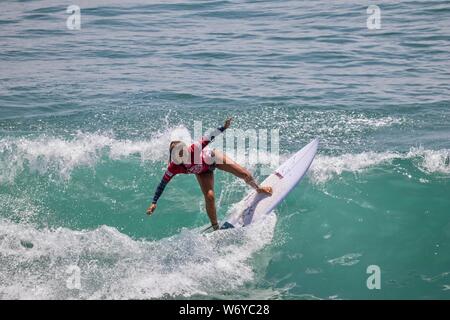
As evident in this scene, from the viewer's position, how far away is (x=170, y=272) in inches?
330

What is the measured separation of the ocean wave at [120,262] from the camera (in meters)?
8.09

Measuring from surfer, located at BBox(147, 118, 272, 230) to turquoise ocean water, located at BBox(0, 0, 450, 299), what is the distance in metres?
0.66

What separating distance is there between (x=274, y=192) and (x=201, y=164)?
1498 millimetres

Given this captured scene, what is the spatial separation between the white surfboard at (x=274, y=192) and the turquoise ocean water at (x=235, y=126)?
0.23 m

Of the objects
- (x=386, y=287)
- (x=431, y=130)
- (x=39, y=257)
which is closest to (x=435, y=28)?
(x=431, y=130)

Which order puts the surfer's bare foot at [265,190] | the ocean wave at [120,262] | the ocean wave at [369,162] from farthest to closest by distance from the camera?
the ocean wave at [369,162]
the surfer's bare foot at [265,190]
the ocean wave at [120,262]

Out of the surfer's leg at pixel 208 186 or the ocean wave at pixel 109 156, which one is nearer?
the surfer's leg at pixel 208 186

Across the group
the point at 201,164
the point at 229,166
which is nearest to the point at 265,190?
the point at 229,166

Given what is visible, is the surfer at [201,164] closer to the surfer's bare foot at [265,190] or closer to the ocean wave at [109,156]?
the surfer's bare foot at [265,190]
